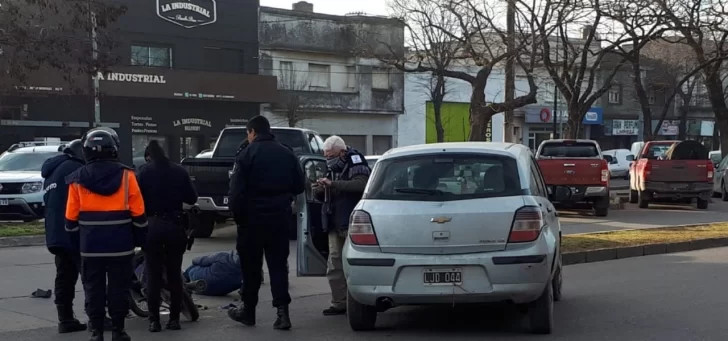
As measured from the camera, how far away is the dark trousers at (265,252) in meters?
8.20

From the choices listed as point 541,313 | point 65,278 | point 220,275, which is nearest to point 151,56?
point 220,275

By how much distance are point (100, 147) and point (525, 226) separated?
3.41m

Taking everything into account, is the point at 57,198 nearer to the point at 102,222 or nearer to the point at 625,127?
the point at 102,222

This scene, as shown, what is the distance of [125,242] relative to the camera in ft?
24.1

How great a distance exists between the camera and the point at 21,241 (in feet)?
50.5

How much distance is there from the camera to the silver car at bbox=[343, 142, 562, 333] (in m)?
7.54

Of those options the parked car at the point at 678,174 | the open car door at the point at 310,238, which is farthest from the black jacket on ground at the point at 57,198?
the parked car at the point at 678,174

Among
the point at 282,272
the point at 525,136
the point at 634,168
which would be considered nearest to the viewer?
the point at 282,272

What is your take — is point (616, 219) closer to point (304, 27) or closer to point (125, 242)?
point (125, 242)

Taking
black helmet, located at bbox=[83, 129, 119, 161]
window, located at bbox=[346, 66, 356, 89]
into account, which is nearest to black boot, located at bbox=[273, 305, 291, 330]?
black helmet, located at bbox=[83, 129, 119, 161]

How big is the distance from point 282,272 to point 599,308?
3291 mm

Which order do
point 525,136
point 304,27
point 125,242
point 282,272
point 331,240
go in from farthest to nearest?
1. point 525,136
2. point 304,27
3. point 331,240
4. point 282,272
5. point 125,242

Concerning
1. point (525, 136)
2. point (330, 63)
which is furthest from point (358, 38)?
point (525, 136)

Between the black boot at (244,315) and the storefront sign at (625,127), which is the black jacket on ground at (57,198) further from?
the storefront sign at (625,127)
